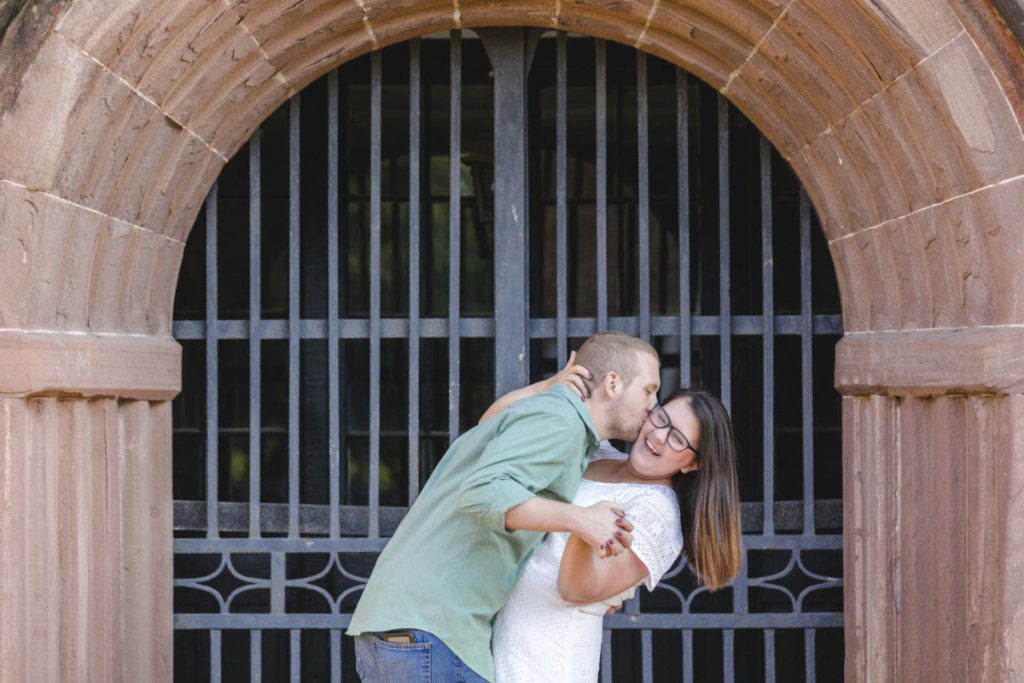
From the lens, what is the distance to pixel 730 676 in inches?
135

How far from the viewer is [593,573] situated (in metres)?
2.38

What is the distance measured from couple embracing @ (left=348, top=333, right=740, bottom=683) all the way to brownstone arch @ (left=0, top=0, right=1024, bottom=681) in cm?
66

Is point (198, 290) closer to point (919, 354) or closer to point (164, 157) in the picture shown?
point (164, 157)

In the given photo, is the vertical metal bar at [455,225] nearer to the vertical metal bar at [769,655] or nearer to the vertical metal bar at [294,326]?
the vertical metal bar at [294,326]


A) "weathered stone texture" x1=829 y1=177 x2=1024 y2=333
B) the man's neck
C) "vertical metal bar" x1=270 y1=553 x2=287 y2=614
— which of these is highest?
"weathered stone texture" x1=829 y1=177 x2=1024 y2=333

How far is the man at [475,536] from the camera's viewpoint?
2.33 m

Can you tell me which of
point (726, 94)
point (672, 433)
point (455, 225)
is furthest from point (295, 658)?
point (726, 94)

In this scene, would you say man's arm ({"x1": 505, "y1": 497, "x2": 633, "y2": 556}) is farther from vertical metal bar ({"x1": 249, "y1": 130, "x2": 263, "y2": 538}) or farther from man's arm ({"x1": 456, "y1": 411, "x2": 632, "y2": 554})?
vertical metal bar ({"x1": 249, "y1": 130, "x2": 263, "y2": 538})

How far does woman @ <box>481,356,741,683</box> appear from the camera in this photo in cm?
254

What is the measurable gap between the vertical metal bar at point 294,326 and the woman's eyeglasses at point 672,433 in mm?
1324

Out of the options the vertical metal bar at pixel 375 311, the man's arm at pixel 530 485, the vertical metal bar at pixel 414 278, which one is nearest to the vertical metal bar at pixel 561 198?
the vertical metal bar at pixel 414 278

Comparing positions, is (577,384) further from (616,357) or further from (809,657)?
(809,657)

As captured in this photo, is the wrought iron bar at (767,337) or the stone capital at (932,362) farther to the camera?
the wrought iron bar at (767,337)

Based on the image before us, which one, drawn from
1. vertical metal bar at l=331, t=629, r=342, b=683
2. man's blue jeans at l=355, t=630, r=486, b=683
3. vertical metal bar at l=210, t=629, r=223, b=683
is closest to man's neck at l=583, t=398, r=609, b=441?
man's blue jeans at l=355, t=630, r=486, b=683
